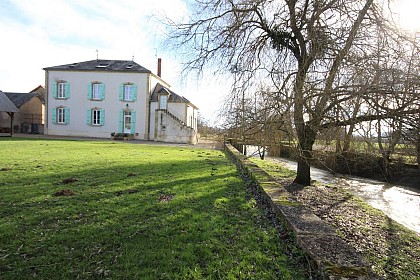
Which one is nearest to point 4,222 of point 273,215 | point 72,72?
point 273,215

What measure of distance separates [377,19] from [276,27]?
2736 mm

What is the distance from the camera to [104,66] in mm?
29234

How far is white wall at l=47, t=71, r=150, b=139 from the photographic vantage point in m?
28.5

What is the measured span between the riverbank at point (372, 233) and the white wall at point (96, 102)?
2275 cm

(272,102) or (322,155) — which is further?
(322,155)

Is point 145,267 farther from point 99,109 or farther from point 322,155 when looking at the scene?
point 99,109

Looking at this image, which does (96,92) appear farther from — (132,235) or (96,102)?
(132,235)

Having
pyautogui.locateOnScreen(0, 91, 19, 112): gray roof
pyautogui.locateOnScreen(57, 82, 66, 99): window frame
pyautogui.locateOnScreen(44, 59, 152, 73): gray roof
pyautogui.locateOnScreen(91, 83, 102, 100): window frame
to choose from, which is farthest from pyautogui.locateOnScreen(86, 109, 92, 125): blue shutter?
pyautogui.locateOnScreen(0, 91, 19, 112): gray roof

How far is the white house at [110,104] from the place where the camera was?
28250 mm

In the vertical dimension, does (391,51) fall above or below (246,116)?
above

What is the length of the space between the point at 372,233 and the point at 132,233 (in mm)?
4187

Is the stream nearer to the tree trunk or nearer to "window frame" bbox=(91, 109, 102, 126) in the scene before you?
the tree trunk

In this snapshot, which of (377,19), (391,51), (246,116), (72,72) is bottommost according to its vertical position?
(246,116)

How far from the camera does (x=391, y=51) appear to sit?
17.1ft
